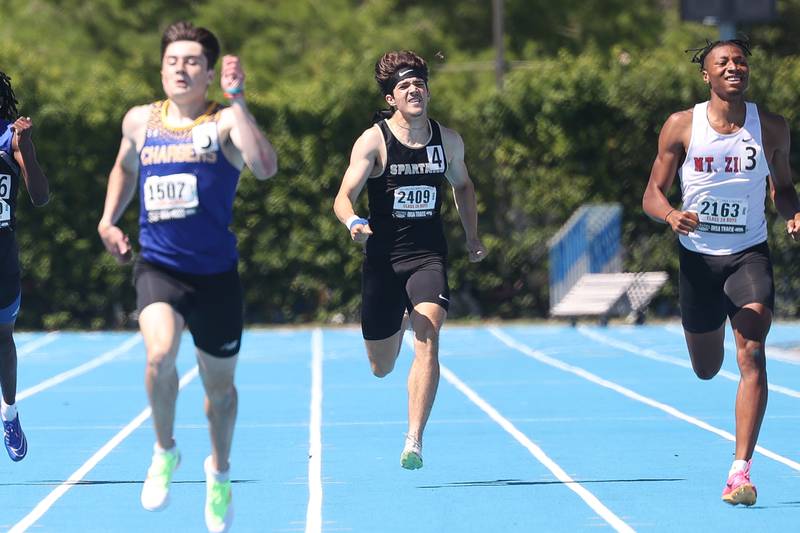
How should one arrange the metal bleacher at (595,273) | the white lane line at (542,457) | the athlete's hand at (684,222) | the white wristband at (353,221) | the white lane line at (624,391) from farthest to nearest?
the metal bleacher at (595,273) → the white lane line at (624,391) → the white wristband at (353,221) → the athlete's hand at (684,222) → the white lane line at (542,457)

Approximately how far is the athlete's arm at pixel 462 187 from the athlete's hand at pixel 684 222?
155cm

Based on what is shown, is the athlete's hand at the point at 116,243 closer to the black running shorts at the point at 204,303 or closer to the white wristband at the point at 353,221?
the black running shorts at the point at 204,303

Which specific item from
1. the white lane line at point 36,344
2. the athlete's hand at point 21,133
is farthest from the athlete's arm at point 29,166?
the white lane line at point 36,344

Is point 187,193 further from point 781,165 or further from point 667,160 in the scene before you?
point 781,165

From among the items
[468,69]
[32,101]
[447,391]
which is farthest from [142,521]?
[468,69]

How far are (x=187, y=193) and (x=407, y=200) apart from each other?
8.54 feet

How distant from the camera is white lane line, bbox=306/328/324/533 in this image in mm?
7863

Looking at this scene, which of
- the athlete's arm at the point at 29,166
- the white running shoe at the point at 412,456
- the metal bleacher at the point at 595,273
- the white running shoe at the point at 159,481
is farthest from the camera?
the metal bleacher at the point at 595,273

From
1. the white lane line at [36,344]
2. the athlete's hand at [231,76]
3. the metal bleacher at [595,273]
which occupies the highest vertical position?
Answer: the athlete's hand at [231,76]

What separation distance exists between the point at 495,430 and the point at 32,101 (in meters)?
13.5

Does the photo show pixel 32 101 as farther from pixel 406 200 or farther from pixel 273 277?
pixel 406 200

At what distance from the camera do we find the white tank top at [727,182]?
336 inches

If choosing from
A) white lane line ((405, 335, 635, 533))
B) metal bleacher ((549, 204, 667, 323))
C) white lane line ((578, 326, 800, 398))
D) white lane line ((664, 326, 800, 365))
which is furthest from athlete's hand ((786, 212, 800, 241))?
metal bleacher ((549, 204, 667, 323))

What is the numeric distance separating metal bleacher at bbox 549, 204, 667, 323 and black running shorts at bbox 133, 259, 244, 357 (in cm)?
1496
